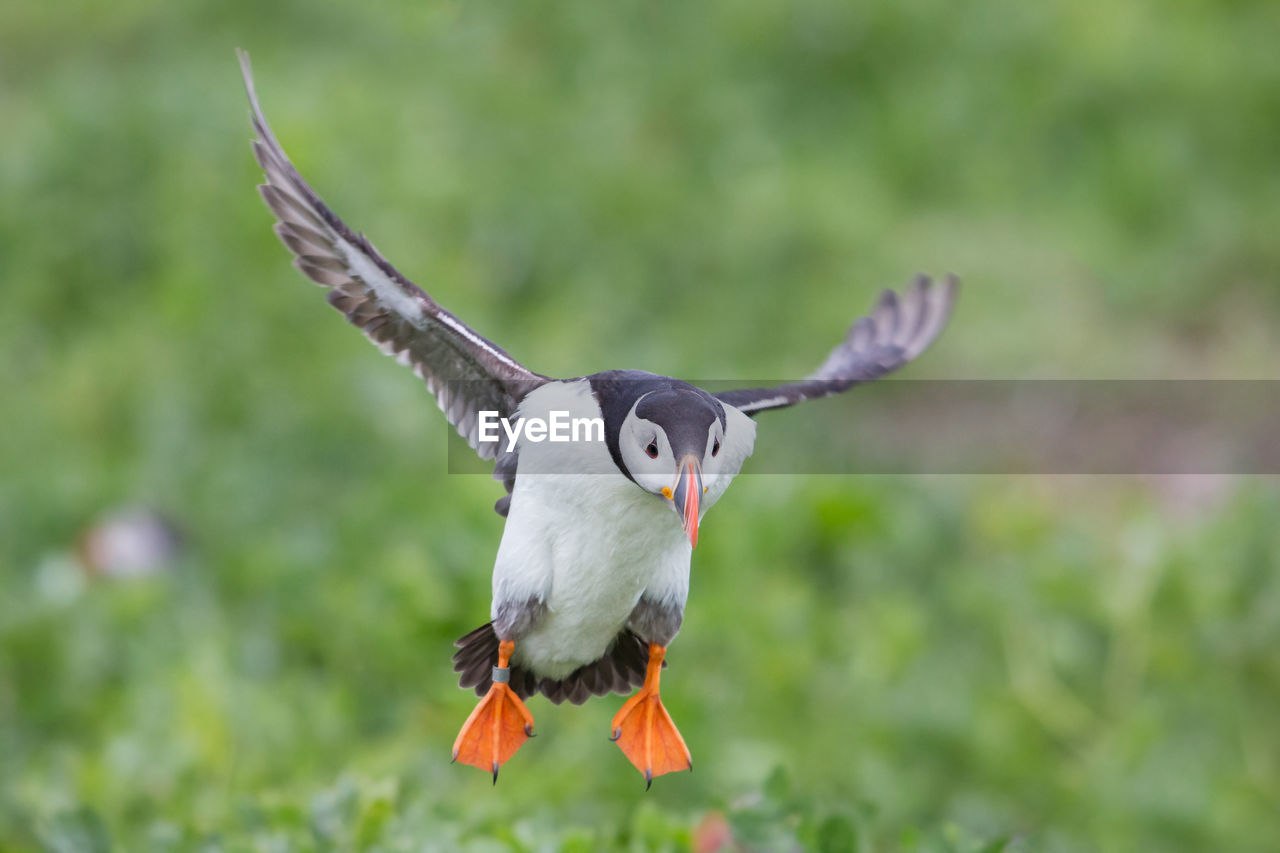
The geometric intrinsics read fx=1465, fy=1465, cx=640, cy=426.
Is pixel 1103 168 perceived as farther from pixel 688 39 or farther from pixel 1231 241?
pixel 688 39

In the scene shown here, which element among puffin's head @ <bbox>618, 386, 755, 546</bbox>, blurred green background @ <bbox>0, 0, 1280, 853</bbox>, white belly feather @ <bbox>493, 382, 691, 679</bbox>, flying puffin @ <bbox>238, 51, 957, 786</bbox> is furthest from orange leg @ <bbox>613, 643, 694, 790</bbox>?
blurred green background @ <bbox>0, 0, 1280, 853</bbox>

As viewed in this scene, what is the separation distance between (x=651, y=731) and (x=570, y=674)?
29cm

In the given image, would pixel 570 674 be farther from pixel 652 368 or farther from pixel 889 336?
pixel 652 368

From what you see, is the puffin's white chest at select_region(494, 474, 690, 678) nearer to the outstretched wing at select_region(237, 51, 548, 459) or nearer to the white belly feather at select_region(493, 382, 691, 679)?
the white belly feather at select_region(493, 382, 691, 679)

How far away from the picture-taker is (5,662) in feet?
27.7

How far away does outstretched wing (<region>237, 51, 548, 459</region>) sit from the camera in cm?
310

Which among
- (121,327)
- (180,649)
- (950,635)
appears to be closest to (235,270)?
(121,327)

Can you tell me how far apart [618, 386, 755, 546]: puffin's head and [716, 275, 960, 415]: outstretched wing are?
3.59 ft

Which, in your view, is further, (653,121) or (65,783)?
(653,121)

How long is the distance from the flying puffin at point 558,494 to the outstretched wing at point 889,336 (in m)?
0.47

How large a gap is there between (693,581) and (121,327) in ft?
18.2

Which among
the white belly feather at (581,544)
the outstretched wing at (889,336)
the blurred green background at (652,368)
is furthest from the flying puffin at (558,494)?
the blurred green background at (652,368)

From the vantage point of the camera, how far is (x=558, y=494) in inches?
119

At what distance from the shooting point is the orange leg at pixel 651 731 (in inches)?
122
